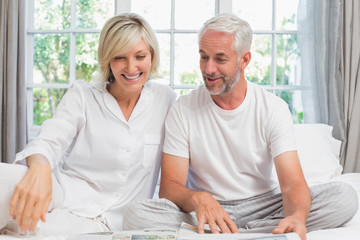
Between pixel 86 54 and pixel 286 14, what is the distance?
1566 millimetres

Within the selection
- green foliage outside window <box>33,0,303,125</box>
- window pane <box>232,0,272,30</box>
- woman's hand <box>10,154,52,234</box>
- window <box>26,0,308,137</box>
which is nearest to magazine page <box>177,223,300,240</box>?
woman's hand <box>10,154,52,234</box>

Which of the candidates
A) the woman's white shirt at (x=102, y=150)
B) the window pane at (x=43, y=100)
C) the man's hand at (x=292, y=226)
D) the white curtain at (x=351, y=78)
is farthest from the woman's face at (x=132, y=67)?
the window pane at (x=43, y=100)

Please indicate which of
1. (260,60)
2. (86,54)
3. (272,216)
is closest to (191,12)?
(260,60)

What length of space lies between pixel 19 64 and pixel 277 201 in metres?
2.16

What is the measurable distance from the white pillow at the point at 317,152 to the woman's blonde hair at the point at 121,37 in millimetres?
1154

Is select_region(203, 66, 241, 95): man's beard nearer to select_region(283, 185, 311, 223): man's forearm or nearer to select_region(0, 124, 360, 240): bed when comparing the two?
select_region(283, 185, 311, 223): man's forearm

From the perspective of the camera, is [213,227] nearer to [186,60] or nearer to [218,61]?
[218,61]

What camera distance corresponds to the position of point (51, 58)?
3.46 m

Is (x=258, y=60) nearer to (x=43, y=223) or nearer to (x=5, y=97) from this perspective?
(x=5, y=97)

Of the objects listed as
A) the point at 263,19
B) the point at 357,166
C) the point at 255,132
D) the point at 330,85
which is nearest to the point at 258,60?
the point at 263,19

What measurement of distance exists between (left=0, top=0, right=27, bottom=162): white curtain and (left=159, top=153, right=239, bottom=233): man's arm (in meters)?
1.62

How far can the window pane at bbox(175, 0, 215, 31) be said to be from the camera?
3252 millimetres

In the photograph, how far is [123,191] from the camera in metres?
1.91

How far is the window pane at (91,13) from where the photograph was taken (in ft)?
11.0
